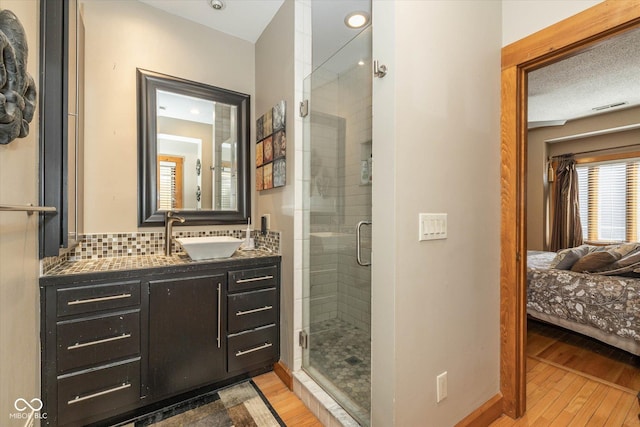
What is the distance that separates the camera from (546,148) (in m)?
5.23

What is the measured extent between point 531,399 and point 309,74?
2.65 meters

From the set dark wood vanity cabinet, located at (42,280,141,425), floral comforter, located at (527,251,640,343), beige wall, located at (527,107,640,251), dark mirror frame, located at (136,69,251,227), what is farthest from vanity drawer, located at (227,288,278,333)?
beige wall, located at (527,107,640,251)

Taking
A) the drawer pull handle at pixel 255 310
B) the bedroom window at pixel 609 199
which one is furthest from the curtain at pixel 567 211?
the drawer pull handle at pixel 255 310

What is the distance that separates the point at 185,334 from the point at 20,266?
0.90 meters

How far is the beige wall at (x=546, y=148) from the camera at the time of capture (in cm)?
446

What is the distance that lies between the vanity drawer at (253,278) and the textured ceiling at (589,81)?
10.1ft

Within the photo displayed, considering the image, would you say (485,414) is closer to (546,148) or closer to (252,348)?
(252,348)

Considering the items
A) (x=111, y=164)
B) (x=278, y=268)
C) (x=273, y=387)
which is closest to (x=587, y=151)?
(x=278, y=268)

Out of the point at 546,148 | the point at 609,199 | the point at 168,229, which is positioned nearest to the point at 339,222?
the point at 168,229

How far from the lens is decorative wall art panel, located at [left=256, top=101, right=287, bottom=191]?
2.07m

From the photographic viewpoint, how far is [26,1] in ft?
3.77

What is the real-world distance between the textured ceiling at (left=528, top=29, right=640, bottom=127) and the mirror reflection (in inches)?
121

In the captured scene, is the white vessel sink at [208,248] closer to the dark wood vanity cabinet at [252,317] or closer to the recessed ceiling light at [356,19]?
the dark wood vanity cabinet at [252,317]
